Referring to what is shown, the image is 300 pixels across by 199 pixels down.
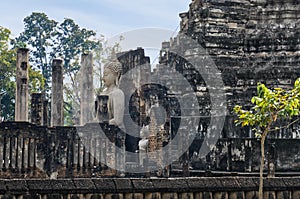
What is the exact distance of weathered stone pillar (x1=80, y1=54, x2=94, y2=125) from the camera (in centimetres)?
2685

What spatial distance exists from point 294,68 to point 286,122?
3.29 meters

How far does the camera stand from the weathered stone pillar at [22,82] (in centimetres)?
2084

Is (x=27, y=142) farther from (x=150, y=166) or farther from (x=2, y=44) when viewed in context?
(x=2, y=44)

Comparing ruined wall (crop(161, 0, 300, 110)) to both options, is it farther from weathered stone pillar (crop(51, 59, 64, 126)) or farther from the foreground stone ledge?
the foreground stone ledge

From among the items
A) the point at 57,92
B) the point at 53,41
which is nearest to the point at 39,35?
the point at 53,41

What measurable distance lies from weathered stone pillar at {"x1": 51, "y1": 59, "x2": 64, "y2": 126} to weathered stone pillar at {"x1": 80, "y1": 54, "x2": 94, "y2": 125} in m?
3.65

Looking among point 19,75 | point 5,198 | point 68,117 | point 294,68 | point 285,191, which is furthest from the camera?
point 68,117

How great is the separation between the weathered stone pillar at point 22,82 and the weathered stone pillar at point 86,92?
469 cm

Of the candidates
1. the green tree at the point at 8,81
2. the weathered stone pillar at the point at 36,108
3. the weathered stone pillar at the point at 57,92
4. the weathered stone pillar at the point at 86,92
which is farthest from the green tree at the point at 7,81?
the weathered stone pillar at the point at 36,108

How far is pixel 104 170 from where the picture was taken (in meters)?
13.0

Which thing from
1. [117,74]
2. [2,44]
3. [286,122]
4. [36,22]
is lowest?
[286,122]

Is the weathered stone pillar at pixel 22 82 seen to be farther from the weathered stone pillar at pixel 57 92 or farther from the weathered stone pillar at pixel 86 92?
the weathered stone pillar at pixel 86 92

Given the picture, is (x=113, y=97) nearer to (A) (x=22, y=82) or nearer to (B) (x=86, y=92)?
(A) (x=22, y=82)

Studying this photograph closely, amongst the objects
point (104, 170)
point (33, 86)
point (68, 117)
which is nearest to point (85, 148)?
point (104, 170)
